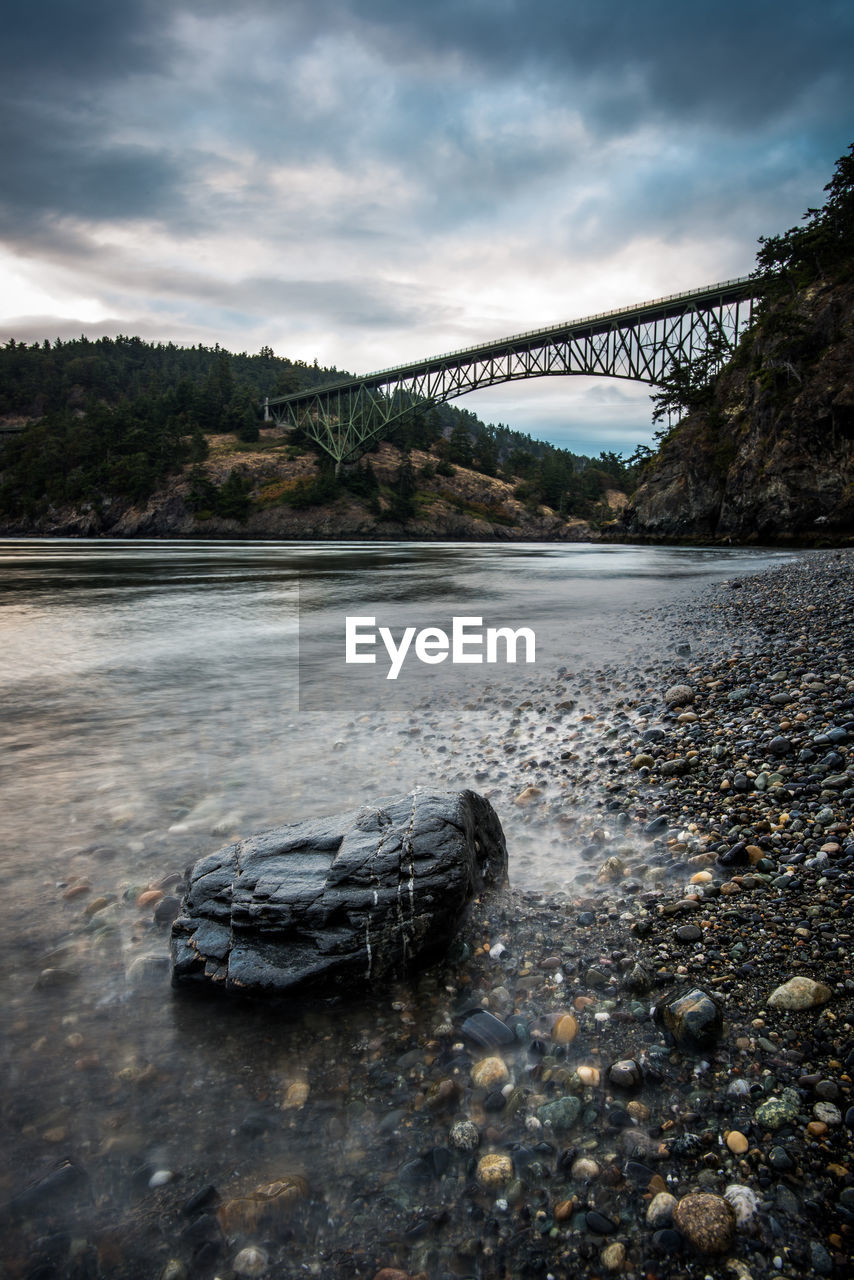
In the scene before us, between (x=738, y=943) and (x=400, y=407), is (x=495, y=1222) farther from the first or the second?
(x=400, y=407)

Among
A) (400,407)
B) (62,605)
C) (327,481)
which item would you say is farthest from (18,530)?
(62,605)

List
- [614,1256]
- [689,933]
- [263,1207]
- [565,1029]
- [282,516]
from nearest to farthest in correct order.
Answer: [614,1256] < [263,1207] < [565,1029] < [689,933] < [282,516]

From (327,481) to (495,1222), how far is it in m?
84.5

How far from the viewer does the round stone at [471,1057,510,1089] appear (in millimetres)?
2184

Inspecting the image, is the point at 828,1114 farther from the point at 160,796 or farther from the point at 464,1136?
the point at 160,796

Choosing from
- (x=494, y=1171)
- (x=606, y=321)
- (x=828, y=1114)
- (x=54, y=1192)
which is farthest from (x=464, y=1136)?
(x=606, y=321)

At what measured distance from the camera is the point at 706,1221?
5.22 ft

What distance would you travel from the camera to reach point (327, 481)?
81.8 m

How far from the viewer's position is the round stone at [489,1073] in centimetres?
218

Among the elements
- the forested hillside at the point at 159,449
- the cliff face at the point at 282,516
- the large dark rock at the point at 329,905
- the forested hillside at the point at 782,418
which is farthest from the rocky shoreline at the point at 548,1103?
the forested hillside at the point at 159,449

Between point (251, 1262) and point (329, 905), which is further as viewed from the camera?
point (329, 905)

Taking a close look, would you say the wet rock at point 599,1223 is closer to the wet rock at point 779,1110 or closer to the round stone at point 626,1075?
the round stone at point 626,1075

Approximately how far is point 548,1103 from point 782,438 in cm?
4250

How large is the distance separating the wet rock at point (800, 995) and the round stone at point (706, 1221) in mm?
795
